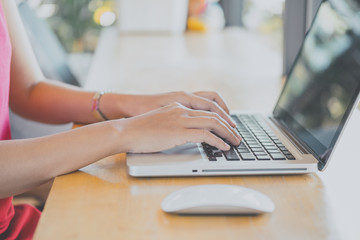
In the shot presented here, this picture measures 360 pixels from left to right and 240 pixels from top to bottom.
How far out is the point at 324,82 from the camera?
0.86 metres

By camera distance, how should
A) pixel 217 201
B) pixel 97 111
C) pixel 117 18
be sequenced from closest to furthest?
pixel 217 201 → pixel 97 111 → pixel 117 18

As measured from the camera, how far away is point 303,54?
99cm

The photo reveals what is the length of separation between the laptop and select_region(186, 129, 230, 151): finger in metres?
0.02

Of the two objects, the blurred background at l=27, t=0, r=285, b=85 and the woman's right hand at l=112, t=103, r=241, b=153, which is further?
the blurred background at l=27, t=0, r=285, b=85

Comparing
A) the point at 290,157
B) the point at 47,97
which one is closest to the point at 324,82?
the point at 290,157

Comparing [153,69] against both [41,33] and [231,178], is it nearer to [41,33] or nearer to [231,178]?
[41,33]

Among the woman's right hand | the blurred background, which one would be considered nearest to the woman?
the woman's right hand

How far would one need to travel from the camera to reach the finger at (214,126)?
0.75 meters

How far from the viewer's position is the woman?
0.70 meters

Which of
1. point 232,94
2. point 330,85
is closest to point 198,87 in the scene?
point 232,94

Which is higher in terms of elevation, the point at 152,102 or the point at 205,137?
the point at 152,102

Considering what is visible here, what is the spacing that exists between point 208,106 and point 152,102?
0.12 meters

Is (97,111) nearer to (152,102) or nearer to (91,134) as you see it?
(152,102)

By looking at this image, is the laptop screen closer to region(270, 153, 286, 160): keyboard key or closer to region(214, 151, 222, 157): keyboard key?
region(270, 153, 286, 160): keyboard key
